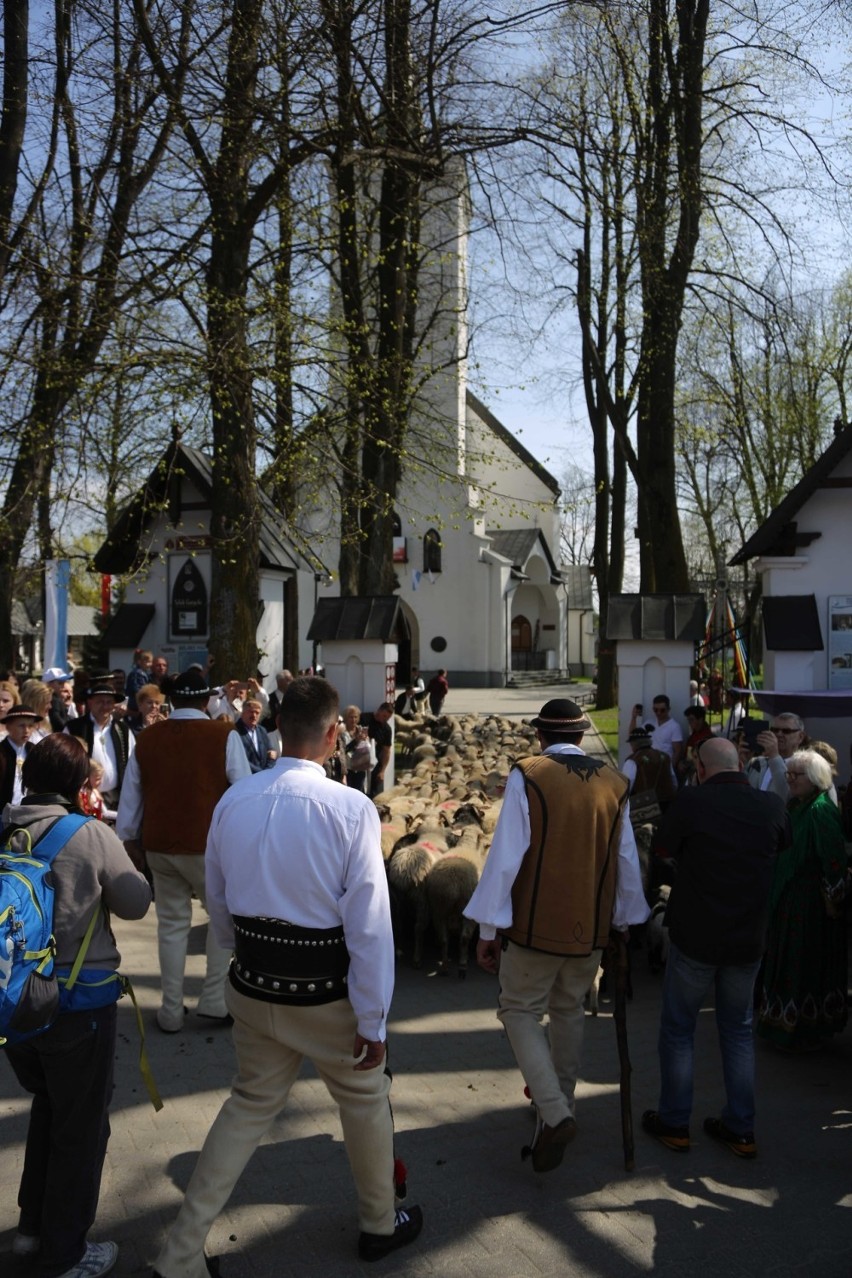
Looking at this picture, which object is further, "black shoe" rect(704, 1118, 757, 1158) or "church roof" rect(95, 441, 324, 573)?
"church roof" rect(95, 441, 324, 573)

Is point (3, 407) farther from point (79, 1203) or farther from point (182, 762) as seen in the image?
point (79, 1203)

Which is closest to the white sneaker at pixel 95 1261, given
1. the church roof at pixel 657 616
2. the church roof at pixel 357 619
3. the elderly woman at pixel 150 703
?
the elderly woman at pixel 150 703

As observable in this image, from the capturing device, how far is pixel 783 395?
109 feet

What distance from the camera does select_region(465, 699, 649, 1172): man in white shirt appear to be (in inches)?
187

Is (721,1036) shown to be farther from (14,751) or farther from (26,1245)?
(14,751)

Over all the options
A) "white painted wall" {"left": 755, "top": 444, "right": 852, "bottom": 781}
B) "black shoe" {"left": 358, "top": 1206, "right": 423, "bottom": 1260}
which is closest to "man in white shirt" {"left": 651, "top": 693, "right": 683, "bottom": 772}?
"white painted wall" {"left": 755, "top": 444, "right": 852, "bottom": 781}

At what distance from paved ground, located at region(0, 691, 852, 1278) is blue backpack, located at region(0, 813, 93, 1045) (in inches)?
41.9

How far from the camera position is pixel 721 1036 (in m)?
5.04

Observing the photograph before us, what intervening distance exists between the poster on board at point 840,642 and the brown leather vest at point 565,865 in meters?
7.13

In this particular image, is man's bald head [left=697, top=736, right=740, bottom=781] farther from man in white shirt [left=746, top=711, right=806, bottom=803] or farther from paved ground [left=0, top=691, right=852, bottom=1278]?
man in white shirt [left=746, top=711, right=806, bottom=803]

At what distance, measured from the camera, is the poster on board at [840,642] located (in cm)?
1116

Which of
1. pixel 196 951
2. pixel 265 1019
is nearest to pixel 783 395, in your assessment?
pixel 196 951

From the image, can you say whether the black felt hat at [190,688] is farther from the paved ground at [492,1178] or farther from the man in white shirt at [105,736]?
the man in white shirt at [105,736]

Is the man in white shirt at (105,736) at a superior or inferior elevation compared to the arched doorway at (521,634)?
inferior
